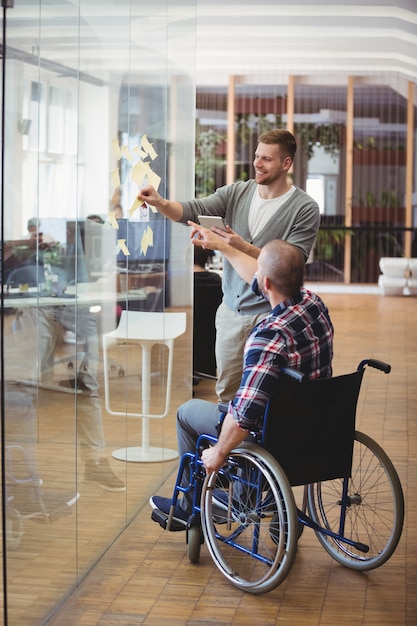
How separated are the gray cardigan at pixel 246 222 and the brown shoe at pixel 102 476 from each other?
0.82 metres

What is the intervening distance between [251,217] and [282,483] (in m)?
1.36

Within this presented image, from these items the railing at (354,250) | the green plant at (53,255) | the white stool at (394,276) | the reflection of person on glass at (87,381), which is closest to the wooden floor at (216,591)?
the reflection of person on glass at (87,381)

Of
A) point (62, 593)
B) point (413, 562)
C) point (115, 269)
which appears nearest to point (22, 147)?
point (115, 269)

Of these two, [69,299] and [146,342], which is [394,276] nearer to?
[146,342]

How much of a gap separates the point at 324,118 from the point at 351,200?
1522 millimetres

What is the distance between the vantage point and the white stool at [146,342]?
3.74m

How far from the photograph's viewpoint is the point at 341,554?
3375mm

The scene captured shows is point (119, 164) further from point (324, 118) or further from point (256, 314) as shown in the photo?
point (324, 118)

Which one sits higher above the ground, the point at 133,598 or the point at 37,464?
the point at 37,464

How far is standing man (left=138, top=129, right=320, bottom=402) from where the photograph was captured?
3727 mm

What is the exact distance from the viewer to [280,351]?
292 cm

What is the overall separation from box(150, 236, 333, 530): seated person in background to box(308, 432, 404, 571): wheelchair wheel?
1.32ft

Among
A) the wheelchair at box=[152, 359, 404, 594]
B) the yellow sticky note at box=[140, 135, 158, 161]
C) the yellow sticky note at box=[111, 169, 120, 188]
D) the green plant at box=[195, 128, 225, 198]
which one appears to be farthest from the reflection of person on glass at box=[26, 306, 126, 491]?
the green plant at box=[195, 128, 225, 198]

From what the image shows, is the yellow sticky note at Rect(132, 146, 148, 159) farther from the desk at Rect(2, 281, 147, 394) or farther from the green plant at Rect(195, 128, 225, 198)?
the green plant at Rect(195, 128, 225, 198)
